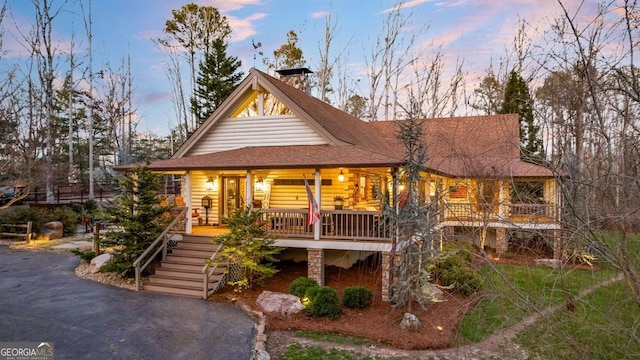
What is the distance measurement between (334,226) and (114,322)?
7.04 m

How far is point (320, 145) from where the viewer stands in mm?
14617

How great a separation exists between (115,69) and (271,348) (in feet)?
121

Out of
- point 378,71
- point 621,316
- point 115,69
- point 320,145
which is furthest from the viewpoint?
point 115,69

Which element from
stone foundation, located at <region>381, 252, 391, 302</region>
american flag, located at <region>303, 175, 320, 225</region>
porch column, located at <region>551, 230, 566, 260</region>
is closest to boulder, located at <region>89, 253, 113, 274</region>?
american flag, located at <region>303, 175, 320, 225</region>

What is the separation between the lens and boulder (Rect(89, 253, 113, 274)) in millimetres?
13398

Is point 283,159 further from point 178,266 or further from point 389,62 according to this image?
point 389,62

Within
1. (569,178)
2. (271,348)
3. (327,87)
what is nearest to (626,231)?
(569,178)

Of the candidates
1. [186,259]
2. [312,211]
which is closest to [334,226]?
[312,211]

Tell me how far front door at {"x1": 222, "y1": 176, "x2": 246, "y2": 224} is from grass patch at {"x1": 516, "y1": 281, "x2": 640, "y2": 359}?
47.0 feet

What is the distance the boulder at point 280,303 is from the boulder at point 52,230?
14820mm

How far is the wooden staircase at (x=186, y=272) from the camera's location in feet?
37.7

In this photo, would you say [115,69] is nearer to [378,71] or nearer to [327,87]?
[327,87]

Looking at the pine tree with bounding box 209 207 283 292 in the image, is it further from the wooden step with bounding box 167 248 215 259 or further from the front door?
the front door

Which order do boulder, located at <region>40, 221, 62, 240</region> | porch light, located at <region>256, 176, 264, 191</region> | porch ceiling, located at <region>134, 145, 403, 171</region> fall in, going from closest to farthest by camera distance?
porch ceiling, located at <region>134, 145, 403, 171</region>, porch light, located at <region>256, 176, 264, 191</region>, boulder, located at <region>40, 221, 62, 240</region>
